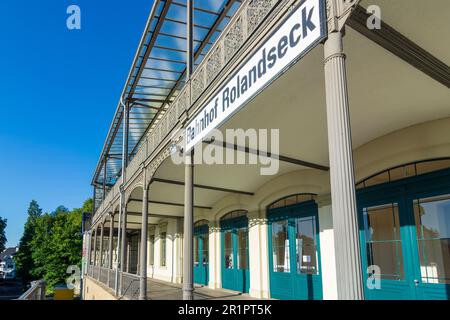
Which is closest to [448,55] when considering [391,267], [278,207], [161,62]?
[391,267]

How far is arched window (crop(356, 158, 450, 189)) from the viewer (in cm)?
661


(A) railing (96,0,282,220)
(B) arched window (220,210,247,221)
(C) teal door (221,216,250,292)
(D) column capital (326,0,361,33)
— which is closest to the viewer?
(D) column capital (326,0,361,33)

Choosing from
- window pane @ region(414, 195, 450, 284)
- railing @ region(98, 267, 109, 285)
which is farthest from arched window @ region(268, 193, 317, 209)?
railing @ region(98, 267, 109, 285)

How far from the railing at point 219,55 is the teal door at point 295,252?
4.02m

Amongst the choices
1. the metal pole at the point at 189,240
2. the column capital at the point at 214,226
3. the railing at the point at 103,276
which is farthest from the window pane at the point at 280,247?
the railing at the point at 103,276

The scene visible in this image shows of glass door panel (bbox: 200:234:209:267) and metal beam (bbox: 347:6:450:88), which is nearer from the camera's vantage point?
metal beam (bbox: 347:6:450:88)

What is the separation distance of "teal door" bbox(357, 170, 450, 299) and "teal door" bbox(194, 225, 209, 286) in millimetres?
8331

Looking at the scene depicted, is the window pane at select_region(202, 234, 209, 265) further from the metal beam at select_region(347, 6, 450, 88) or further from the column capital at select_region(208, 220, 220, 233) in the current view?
the metal beam at select_region(347, 6, 450, 88)

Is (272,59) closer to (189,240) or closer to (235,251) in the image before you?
(189,240)

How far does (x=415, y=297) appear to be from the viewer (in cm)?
671

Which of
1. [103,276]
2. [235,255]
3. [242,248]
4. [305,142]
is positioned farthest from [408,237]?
[103,276]

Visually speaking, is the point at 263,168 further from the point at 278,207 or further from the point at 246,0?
the point at 246,0

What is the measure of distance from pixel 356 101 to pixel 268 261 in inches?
247

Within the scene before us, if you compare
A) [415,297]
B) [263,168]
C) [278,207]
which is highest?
[263,168]
